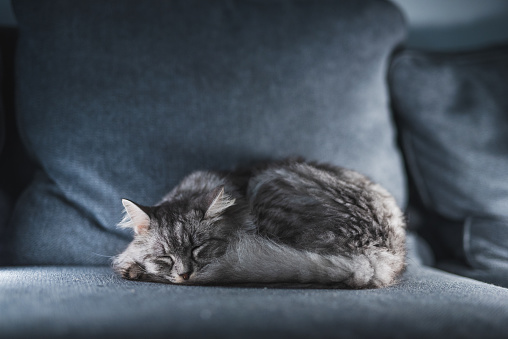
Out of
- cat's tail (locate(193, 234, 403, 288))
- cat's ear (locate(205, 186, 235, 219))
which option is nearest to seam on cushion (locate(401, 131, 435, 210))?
cat's tail (locate(193, 234, 403, 288))

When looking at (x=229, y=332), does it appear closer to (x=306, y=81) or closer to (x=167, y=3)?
(x=306, y=81)

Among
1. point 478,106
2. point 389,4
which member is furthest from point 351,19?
point 478,106

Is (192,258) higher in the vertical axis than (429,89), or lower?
lower

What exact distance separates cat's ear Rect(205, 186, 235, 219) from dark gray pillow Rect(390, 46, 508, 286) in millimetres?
889

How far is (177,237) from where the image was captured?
4.76ft

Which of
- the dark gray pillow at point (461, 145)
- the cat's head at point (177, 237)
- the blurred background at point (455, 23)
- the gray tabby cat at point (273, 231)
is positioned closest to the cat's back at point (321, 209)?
the gray tabby cat at point (273, 231)

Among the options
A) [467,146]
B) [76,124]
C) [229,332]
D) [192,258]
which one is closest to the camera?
[229,332]

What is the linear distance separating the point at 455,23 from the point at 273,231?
68.1 inches

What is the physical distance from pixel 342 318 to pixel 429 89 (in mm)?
1268

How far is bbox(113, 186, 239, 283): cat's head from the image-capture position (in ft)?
4.64

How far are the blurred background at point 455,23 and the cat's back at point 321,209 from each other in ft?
4.03

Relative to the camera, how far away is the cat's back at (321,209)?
4.41 ft

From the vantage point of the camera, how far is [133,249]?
150cm

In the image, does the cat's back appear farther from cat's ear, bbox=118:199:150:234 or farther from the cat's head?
cat's ear, bbox=118:199:150:234
